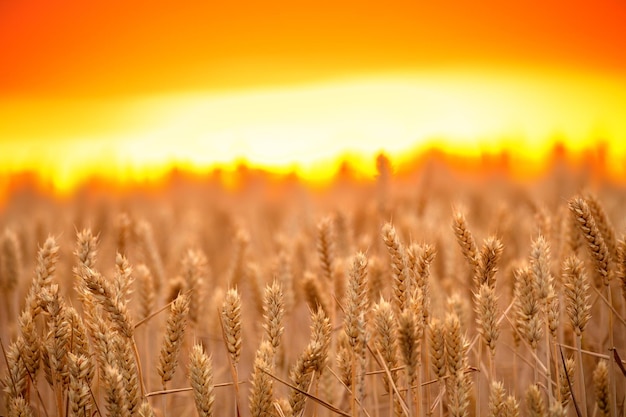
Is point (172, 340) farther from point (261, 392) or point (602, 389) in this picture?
point (602, 389)

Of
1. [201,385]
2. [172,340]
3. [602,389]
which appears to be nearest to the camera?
[201,385]

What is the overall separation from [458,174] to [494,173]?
4.41 ft

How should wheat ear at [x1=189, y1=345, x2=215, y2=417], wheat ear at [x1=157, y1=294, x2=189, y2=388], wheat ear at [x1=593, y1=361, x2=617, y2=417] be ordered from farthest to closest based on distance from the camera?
wheat ear at [x1=593, y1=361, x2=617, y2=417], wheat ear at [x1=157, y1=294, x2=189, y2=388], wheat ear at [x1=189, y1=345, x2=215, y2=417]

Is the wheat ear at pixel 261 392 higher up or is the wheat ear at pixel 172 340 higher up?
the wheat ear at pixel 172 340

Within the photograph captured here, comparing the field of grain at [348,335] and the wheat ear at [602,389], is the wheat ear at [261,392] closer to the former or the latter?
the field of grain at [348,335]

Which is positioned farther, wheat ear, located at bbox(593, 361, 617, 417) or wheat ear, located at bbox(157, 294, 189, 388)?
wheat ear, located at bbox(593, 361, 617, 417)

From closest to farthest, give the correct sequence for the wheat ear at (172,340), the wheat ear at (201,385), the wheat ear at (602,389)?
1. the wheat ear at (201,385)
2. the wheat ear at (172,340)
3. the wheat ear at (602,389)

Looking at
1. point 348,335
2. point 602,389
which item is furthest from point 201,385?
point 602,389

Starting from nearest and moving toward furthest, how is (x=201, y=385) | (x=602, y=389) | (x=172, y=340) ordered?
(x=201, y=385) → (x=172, y=340) → (x=602, y=389)

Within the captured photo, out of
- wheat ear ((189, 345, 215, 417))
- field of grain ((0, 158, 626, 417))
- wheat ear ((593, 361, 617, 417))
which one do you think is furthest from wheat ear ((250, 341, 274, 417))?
wheat ear ((593, 361, 617, 417))

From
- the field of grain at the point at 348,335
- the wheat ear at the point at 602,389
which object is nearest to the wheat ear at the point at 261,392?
the field of grain at the point at 348,335

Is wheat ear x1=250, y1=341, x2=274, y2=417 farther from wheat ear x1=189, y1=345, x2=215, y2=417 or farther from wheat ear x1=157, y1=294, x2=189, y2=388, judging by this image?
wheat ear x1=157, y1=294, x2=189, y2=388

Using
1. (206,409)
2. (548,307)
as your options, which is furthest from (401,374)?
(206,409)

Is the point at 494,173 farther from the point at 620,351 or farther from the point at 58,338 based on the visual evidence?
the point at 58,338
